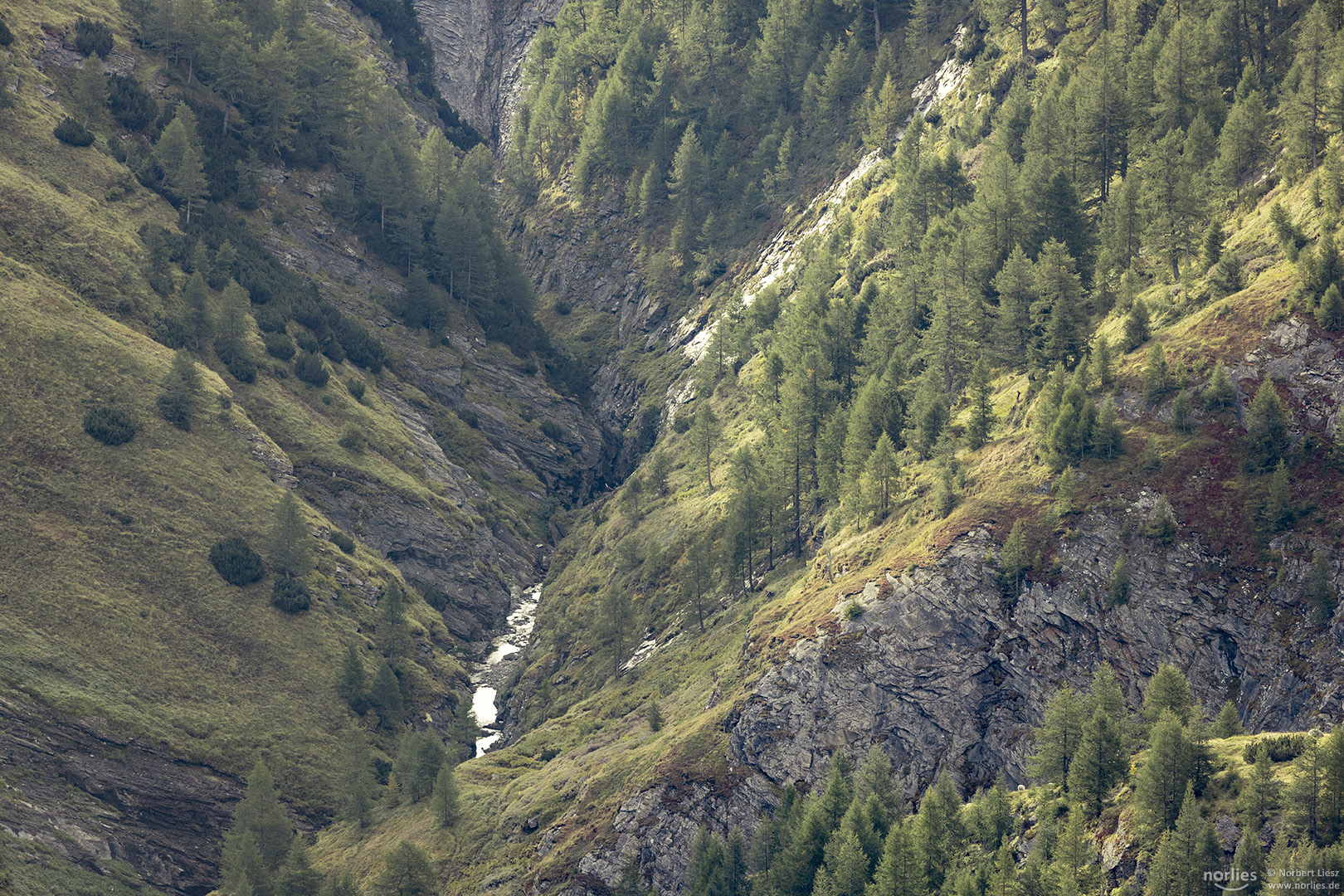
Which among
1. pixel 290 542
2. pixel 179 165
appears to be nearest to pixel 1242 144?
pixel 290 542

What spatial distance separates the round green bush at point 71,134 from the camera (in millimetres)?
118188

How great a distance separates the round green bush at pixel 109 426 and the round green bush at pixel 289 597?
18.4m

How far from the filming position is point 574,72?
601 feet

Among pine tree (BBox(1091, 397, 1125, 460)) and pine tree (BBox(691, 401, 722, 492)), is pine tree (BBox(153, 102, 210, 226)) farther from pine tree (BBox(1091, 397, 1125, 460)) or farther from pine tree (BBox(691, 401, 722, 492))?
pine tree (BBox(1091, 397, 1125, 460))

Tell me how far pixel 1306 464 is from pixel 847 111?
9104 cm

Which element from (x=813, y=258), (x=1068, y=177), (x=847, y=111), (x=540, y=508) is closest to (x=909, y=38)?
(x=847, y=111)

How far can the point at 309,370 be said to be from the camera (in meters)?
120

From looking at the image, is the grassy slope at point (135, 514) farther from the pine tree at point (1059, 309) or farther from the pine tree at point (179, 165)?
the pine tree at point (1059, 309)

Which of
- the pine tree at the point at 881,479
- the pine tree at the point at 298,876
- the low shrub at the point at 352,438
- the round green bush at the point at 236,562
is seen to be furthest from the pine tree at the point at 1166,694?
the low shrub at the point at 352,438

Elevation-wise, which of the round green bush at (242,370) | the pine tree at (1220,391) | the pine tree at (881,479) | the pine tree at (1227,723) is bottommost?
the pine tree at (1227,723)

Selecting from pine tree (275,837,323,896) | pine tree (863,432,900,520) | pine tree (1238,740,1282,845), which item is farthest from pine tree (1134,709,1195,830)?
pine tree (275,837,323,896)

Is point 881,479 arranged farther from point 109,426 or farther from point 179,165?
point 179,165

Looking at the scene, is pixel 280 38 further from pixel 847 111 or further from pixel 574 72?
pixel 847 111

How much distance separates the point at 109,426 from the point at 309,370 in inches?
1032
